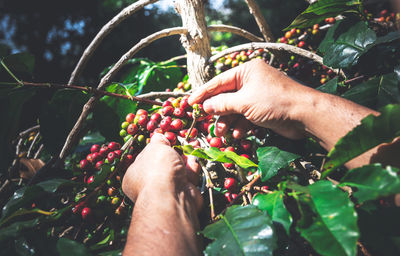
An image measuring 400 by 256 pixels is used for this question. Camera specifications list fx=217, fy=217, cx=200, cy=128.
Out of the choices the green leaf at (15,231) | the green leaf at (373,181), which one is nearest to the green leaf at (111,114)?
the green leaf at (15,231)

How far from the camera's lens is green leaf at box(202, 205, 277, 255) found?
21.4 inches

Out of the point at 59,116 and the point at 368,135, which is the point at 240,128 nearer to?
the point at 368,135

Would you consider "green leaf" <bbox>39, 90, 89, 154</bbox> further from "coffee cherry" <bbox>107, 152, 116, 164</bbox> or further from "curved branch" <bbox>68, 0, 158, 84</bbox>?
"coffee cherry" <bbox>107, 152, 116, 164</bbox>

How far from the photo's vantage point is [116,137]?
1237 mm

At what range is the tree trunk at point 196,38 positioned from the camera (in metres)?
1.16

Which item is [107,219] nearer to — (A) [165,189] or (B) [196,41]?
(A) [165,189]

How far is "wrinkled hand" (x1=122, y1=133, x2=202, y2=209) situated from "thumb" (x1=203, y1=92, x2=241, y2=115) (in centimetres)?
24

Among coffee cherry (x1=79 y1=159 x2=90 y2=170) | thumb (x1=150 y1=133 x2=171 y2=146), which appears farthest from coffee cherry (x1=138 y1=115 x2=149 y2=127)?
coffee cherry (x1=79 y1=159 x2=90 y2=170)

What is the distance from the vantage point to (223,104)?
922 mm

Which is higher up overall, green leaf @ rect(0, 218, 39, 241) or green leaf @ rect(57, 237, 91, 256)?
green leaf @ rect(0, 218, 39, 241)

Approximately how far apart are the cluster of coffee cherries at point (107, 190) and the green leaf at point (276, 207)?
62 centimetres

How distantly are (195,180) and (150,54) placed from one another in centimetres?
887

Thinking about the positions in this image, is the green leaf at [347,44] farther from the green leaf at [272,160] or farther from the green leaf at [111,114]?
A: the green leaf at [111,114]

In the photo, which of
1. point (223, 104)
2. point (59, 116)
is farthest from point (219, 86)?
point (59, 116)
